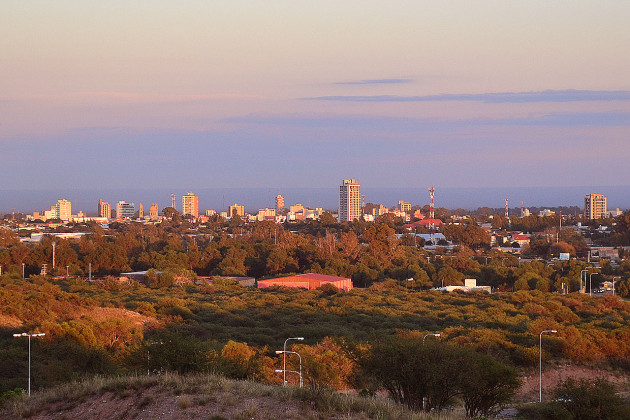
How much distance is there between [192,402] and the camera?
32.4ft

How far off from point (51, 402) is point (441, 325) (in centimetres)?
2015

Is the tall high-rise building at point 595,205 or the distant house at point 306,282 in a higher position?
the tall high-rise building at point 595,205

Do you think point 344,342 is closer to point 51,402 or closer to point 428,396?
point 428,396

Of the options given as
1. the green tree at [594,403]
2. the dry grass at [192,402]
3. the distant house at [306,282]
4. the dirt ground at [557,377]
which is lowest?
the dirt ground at [557,377]

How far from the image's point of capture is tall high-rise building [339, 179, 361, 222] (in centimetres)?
13038

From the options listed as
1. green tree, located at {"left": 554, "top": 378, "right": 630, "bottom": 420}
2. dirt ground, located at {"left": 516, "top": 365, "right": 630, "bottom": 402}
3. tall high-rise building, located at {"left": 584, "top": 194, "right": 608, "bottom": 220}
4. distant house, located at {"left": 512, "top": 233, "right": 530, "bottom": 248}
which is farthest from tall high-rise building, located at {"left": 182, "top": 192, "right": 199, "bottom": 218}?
green tree, located at {"left": 554, "top": 378, "right": 630, "bottom": 420}

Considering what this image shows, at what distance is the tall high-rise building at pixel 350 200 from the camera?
13038 centimetres

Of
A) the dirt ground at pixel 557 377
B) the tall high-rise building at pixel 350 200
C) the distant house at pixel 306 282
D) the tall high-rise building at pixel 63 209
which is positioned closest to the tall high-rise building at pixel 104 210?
the tall high-rise building at pixel 63 209

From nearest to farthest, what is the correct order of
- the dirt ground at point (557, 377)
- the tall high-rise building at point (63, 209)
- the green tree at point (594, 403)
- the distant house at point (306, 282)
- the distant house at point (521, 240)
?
the green tree at point (594, 403)
the dirt ground at point (557, 377)
the distant house at point (306, 282)
the distant house at point (521, 240)
the tall high-rise building at point (63, 209)

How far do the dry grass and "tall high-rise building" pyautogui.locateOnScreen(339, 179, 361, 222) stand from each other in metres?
119

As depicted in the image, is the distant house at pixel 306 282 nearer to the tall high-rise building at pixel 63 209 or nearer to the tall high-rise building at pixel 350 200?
the tall high-rise building at pixel 350 200

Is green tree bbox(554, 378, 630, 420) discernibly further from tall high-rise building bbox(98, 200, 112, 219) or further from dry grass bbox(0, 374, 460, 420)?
tall high-rise building bbox(98, 200, 112, 219)

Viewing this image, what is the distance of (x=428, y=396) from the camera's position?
44.5 ft

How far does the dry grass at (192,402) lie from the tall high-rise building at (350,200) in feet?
391
